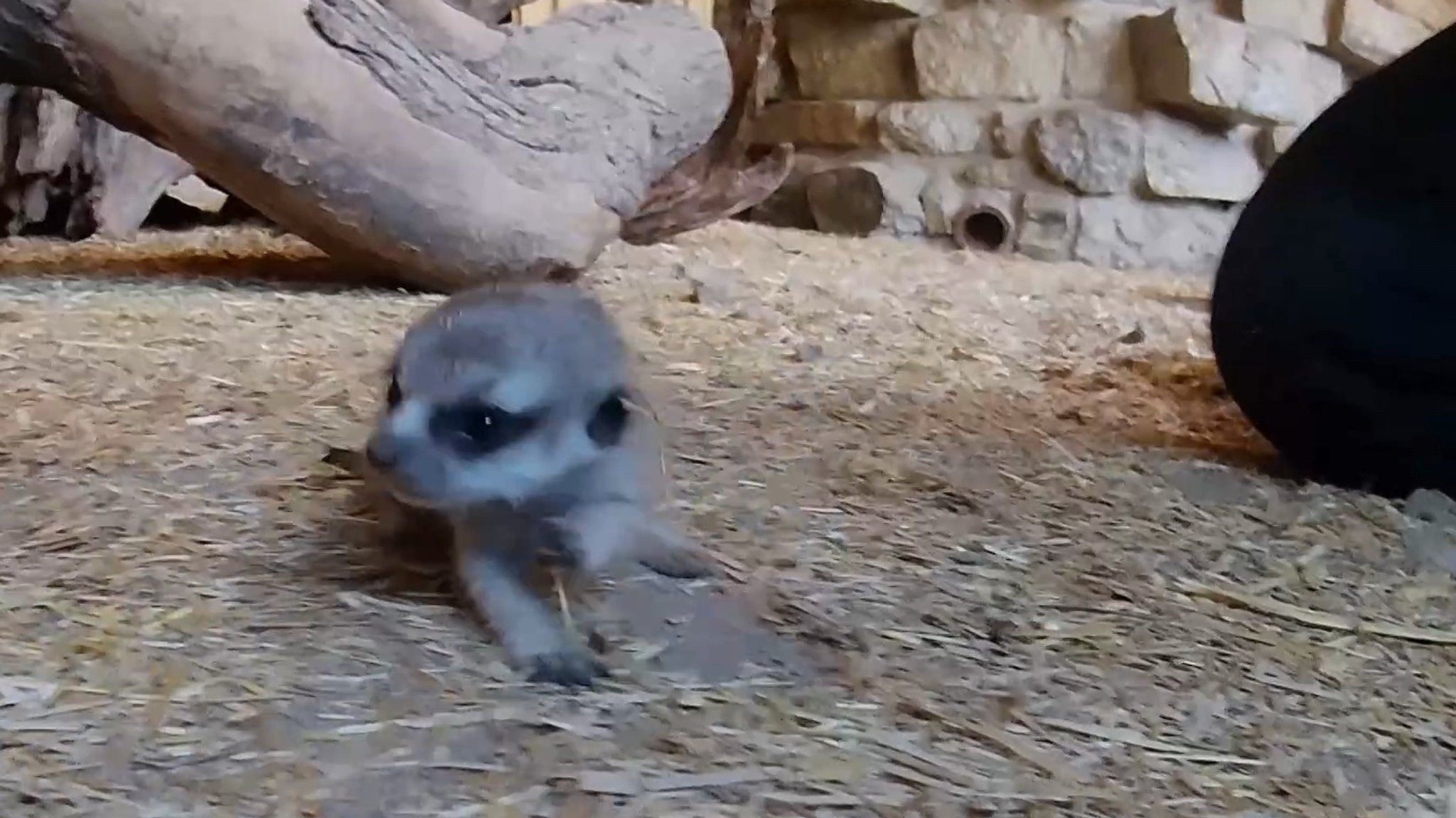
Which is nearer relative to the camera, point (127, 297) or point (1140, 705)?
point (1140, 705)

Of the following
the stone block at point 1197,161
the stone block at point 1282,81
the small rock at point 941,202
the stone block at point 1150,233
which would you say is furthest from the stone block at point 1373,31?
the small rock at point 941,202

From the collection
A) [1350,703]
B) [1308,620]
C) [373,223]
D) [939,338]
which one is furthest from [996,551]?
[373,223]

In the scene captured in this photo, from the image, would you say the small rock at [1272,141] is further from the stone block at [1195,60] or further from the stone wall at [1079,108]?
the stone block at [1195,60]

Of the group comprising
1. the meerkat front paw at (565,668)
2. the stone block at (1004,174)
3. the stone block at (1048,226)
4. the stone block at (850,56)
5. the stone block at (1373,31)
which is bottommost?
the stone block at (1048,226)

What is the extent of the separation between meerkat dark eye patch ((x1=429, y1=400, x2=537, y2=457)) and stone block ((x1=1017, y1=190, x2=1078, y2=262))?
12.7 ft

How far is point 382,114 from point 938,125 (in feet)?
8.96

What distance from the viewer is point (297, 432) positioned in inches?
78.1

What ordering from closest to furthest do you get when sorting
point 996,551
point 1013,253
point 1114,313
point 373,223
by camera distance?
point 996,551 → point 373,223 → point 1114,313 → point 1013,253

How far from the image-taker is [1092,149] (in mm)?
4852

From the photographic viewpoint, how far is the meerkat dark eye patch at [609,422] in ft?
4.61

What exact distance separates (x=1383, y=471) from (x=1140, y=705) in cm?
87

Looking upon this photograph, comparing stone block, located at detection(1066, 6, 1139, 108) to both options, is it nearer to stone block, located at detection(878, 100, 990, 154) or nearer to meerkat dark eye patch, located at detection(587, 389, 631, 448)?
stone block, located at detection(878, 100, 990, 154)

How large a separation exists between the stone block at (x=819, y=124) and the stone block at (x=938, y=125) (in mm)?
83

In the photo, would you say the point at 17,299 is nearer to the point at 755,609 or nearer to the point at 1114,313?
the point at 755,609
